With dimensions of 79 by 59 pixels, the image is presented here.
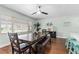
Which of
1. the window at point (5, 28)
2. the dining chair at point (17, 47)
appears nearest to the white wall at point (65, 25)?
the window at point (5, 28)

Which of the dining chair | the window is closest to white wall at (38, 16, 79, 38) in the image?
the window

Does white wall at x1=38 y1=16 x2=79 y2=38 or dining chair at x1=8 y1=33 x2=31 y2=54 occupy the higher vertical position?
white wall at x1=38 y1=16 x2=79 y2=38

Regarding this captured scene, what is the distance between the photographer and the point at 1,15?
11.6ft

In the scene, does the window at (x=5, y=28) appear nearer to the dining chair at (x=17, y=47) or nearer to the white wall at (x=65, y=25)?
the dining chair at (x=17, y=47)

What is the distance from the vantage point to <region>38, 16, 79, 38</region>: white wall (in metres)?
6.30

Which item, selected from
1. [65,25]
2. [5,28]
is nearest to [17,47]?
[5,28]

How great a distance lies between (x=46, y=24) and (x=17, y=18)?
332 cm

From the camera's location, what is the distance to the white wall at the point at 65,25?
6297 mm

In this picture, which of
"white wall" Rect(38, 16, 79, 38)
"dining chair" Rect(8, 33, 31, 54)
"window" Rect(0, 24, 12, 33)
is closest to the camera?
"dining chair" Rect(8, 33, 31, 54)

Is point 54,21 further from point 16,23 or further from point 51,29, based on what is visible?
point 16,23

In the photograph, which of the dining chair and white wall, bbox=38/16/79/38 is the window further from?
white wall, bbox=38/16/79/38

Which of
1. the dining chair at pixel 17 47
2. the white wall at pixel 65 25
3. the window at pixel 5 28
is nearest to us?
the dining chair at pixel 17 47

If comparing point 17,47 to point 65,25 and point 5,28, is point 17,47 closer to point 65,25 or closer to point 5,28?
point 5,28
